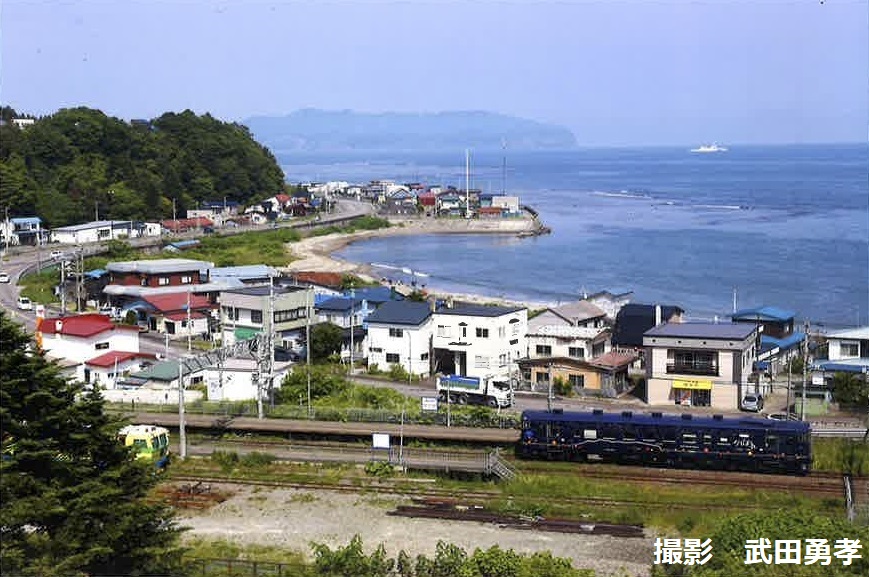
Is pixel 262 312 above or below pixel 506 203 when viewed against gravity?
below

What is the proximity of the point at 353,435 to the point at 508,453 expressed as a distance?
6.59 ft

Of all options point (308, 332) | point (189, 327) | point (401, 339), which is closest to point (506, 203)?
point (189, 327)

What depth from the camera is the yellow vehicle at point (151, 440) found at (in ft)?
36.8

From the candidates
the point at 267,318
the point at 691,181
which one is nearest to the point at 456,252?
the point at 267,318

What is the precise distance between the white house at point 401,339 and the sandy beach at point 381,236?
9.00 meters

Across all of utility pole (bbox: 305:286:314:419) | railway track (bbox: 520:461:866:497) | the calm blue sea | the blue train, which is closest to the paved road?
utility pole (bbox: 305:286:314:419)

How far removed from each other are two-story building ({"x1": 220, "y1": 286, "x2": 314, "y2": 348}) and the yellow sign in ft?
21.7

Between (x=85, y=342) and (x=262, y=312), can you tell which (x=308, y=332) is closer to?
(x=262, y=312)

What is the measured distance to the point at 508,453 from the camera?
12.1 metres

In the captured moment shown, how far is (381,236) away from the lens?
47.7 metres

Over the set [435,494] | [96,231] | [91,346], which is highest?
[96,231]

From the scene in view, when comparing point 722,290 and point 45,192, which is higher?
point 45,192

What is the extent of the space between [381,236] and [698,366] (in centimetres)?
3378

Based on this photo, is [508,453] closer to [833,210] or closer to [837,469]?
[837,469]
